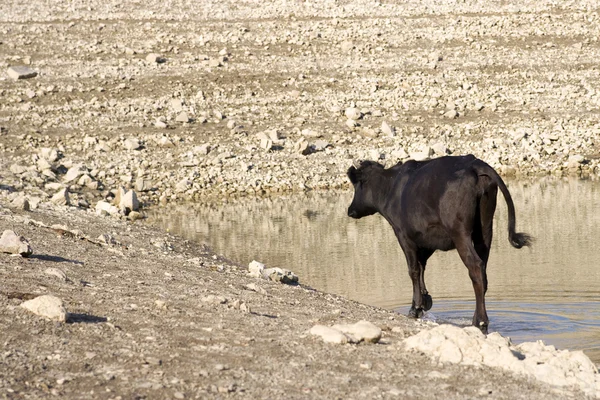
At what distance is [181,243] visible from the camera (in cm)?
1551

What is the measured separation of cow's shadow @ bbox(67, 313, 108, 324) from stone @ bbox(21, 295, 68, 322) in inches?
3.3

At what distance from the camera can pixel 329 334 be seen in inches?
288

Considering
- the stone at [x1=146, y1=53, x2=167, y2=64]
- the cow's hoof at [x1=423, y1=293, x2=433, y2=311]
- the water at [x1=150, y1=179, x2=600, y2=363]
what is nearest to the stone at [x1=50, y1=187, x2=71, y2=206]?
the water at [x1=150, y1=179, x2=600, y2=363]

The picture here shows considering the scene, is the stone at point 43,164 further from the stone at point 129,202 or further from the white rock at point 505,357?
the white rock at point 505,357

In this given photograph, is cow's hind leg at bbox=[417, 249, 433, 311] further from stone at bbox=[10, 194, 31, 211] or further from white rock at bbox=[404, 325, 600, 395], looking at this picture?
stone at bbox=[10, 194, 31, 211]

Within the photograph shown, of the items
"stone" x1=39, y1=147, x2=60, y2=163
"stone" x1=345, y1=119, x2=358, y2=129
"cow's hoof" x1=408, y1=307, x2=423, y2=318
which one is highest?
"stone" x1=345, y1=119, x2=358, y2=129

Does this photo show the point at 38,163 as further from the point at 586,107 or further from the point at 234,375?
the point at 234,375

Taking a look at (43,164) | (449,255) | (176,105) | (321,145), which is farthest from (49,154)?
(449,255)

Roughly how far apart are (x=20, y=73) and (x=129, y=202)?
1060 cm

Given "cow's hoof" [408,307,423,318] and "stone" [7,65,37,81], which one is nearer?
"cow's hoof" [408,307,423,318]

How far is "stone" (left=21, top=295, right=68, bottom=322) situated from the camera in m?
7.38

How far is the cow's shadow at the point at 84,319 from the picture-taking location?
7500mm

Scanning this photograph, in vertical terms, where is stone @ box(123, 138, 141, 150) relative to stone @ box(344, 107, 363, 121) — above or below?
below

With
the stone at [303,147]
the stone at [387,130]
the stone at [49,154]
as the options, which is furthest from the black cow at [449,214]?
the stone at [387,130]
